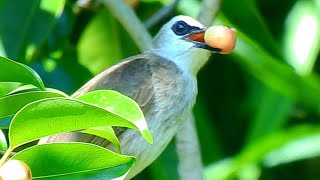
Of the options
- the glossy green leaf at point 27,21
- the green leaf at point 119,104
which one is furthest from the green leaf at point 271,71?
the green leaf at point 119,104

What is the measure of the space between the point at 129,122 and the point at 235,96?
7.40 feet

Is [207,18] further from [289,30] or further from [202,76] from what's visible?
[202,76]

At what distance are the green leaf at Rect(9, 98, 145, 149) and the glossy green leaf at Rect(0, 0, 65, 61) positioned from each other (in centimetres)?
124

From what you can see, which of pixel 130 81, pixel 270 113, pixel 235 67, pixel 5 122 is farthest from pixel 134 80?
pixel 235 67

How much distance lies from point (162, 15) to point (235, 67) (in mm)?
584

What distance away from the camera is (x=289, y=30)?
3572mm

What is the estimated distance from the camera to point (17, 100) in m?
1.97

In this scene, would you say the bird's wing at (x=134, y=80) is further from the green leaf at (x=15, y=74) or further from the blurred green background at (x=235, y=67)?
the green leaf at (x=15, y=74)

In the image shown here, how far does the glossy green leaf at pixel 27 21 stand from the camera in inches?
119

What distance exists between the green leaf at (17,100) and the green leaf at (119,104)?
0.09 meters

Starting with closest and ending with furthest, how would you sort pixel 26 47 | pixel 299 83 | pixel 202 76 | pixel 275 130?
pixel 26 47
pixel 299 83
pixel 275 130
pixel 202 76

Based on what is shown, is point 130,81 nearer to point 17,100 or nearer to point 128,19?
point 128,19

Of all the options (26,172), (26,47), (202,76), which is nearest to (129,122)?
(26,172)

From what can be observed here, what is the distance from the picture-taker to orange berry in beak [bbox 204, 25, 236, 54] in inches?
97.7
